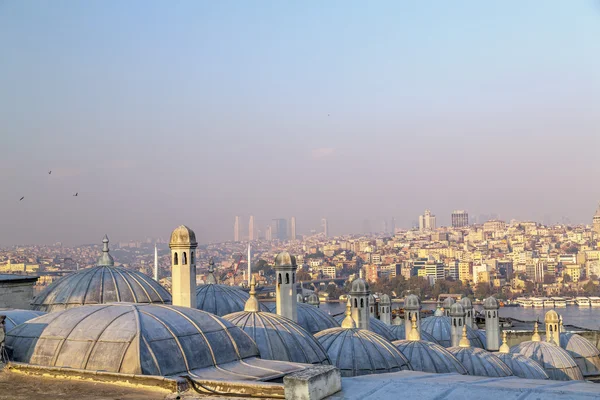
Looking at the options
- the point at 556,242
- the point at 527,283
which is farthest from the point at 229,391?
the point at 556,242

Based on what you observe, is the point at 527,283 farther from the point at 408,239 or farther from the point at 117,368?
the point at 117,368

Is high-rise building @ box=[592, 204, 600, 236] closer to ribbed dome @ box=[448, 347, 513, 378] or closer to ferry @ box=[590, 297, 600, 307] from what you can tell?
ferry @ box=[590, 297, 600, 307]

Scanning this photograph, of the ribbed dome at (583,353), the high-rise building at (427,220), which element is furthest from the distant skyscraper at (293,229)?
the ribbed dome at (583,353)

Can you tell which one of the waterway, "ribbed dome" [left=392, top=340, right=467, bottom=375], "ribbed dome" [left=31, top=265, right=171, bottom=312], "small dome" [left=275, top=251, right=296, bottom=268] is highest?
"small dome" [left=275, top=251, right=296, bottom=268]

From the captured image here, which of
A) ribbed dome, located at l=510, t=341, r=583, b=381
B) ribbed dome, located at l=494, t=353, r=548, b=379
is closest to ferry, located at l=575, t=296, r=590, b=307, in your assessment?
ribbed dome, located at l=510, t=341, r=583, b=381

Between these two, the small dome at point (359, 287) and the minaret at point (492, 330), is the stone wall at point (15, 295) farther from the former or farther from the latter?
the minaret at point (492, 330)

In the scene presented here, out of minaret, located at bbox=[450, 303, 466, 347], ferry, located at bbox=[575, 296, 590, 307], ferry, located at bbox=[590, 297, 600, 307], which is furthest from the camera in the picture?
ferry, located at bbox=[575, 296, 590, 307]

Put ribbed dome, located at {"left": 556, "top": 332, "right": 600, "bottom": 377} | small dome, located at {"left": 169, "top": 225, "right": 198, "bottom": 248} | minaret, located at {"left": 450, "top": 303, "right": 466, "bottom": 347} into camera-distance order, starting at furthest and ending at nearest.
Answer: ribbed dome, located at {"left": 556, "top": 332, "right": 600, "bottom": 377} → minaret, located at {"left": 450, "top": 303, "right": 466, "bottom": 347} → small dome, located at {"left": 169, "top": 225, "right": 198, "bottom": 248}
